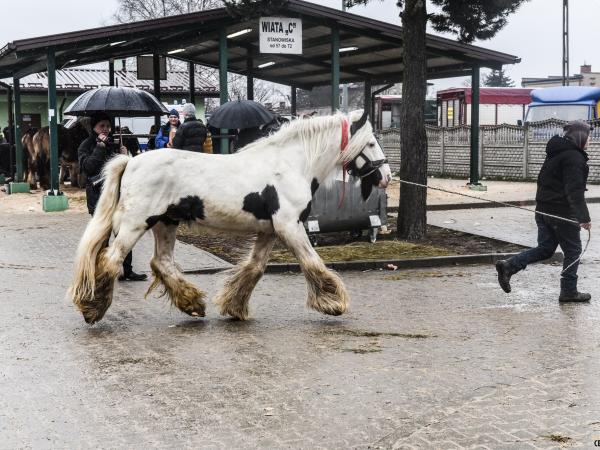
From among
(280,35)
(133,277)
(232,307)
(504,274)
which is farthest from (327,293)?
(280,35)

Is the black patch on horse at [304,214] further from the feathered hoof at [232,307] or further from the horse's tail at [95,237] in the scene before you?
the horse's tail at [95,237]

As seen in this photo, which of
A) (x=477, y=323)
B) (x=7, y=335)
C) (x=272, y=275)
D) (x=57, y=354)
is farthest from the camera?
(x=272, y=275)

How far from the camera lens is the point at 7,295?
383 inches

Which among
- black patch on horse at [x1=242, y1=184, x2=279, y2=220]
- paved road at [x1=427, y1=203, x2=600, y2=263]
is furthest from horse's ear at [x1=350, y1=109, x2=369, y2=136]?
paved road at [x1=427, y1=203, x2=600, y2=263]

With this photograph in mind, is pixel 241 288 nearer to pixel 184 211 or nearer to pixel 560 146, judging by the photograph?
pixel 184 211

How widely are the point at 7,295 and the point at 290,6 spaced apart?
1212 centimetres

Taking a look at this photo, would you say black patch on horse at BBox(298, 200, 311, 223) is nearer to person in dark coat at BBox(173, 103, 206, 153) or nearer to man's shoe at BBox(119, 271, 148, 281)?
man's shoe at BBox(119, 271, 148, 281)

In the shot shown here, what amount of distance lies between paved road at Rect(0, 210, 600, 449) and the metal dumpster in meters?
3.55

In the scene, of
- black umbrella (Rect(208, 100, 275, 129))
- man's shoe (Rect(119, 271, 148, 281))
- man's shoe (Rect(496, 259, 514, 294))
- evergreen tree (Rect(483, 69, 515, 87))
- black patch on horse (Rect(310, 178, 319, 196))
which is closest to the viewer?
black patch on horse (Rect(310, 178, 319, 196))

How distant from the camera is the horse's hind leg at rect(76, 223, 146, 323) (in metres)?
7.86

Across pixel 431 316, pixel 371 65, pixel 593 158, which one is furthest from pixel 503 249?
pixel 593 158

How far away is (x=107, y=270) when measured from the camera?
25.7ft

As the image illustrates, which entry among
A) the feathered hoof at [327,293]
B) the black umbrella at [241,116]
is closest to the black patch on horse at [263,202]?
the feathered hoof at [327,293]

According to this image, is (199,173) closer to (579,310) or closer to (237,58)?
(579,310)
